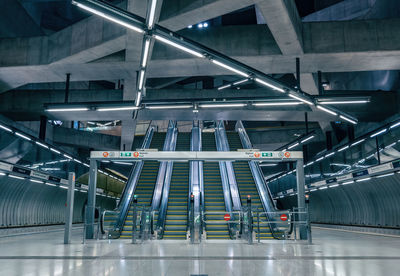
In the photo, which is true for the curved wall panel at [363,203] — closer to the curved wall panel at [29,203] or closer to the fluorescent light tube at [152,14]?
the fluorescent light tube at [152,14]

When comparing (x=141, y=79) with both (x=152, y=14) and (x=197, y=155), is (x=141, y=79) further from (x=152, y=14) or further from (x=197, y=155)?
(x=197, y=155)

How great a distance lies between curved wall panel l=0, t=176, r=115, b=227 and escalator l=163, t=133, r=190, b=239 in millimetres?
5950

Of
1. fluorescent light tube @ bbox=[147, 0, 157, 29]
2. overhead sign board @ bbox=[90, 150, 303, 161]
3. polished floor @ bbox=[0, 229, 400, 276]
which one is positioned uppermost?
fluorescent light tube @ bbox=[147, 0, 157, 29]

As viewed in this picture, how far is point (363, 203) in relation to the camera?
632 inches

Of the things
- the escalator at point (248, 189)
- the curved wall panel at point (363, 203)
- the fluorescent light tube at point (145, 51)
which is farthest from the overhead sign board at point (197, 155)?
the fluorescent light tube at point (145, 51)

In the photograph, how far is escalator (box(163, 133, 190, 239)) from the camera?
1333 cm

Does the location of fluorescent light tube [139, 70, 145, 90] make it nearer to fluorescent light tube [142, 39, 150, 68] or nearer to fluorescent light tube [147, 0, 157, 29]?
fluorescent light tube [142, 39, 150, 68]

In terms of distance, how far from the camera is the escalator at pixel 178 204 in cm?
1333

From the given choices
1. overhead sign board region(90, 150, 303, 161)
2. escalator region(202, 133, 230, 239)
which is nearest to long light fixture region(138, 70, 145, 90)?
overhead sign board region(90, 150, 303, 161)

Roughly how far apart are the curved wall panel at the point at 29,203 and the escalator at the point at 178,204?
19.5ft

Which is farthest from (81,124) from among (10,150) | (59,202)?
(10,150)

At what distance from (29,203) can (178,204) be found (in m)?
6.65

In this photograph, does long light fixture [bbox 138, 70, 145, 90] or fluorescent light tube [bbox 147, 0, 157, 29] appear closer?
fluorescent light tube [bbox 147, 0, 157, 29]

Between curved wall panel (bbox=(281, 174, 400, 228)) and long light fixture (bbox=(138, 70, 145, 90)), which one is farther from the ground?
long light fixture (bbox=(138, 70, 145, 90))
